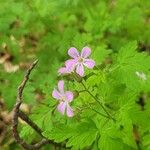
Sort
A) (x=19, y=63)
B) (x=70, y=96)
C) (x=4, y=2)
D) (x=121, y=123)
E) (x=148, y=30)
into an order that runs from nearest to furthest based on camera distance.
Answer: (x=70, y=96) → (x=121, y=123) → (x=4, y=2) → (x=148, y=30) → (x=19, y=63)

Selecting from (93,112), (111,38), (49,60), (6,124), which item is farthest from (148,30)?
(93,112)

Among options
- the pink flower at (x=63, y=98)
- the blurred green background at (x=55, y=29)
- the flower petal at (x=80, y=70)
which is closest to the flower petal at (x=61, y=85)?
the pink flower at (x=63, y=98)

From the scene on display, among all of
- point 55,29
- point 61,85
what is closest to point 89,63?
point 61,85

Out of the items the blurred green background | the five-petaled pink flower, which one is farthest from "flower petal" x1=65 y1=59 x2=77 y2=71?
the blurred green background

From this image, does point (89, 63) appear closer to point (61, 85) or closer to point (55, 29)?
point (61, 85)

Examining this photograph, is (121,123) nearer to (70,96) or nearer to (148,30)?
(70,96)

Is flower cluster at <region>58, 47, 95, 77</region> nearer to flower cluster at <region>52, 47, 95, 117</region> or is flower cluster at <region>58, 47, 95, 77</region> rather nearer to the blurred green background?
flower cluster at <region>52, 47, 95, 117</region>

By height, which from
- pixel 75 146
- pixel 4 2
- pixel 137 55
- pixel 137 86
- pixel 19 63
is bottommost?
pixel 75 146
